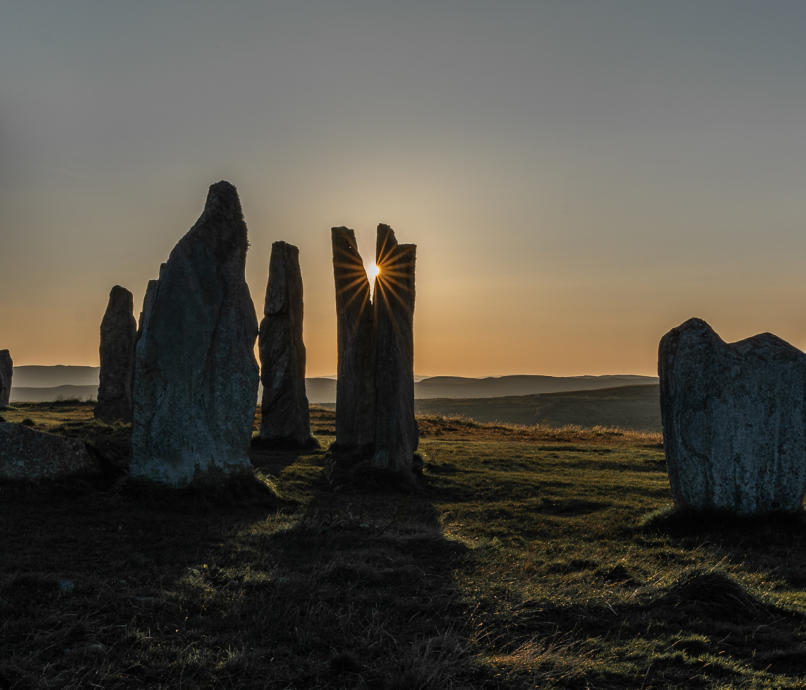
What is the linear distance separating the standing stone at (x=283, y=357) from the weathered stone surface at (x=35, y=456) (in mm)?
9593

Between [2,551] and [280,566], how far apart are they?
355cm

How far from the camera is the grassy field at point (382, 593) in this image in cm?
616

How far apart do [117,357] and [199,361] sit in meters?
17.1

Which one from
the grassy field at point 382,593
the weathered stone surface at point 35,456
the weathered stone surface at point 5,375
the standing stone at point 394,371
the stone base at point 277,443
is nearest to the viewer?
the grassy field at point 382,593

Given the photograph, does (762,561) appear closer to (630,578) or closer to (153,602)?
(630,578)

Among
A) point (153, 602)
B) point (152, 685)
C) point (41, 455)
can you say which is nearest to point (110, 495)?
point (41, 455)

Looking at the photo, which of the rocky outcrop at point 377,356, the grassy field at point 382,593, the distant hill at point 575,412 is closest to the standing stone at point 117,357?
the rocky outcrop at point 377,356

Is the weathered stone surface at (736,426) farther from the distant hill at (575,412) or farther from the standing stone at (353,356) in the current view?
the distant hill at (575,412)

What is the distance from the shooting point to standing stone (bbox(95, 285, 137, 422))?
28281 mm

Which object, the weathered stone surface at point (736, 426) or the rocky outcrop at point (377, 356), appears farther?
the rocky outcrop at point (377, 356)

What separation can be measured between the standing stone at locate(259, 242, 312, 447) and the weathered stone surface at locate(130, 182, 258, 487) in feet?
26.3

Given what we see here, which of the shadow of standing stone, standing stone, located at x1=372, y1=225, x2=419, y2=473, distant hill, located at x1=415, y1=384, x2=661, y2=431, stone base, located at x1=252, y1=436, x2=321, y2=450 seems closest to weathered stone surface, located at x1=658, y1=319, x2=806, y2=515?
standing stone, located at x1=372, y1=225, x2=419, y2=473

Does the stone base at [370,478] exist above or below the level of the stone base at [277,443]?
below

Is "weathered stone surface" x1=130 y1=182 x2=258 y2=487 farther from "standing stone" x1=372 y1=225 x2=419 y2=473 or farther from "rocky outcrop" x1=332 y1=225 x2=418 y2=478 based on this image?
"rocky outcrop" x1=332 y1=225 x2=418 y2=478
